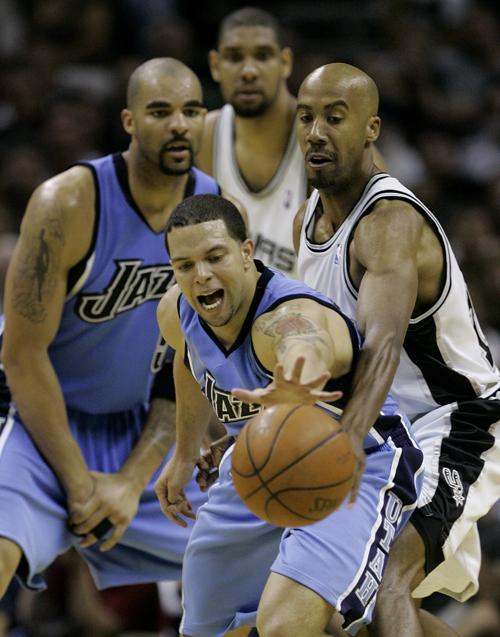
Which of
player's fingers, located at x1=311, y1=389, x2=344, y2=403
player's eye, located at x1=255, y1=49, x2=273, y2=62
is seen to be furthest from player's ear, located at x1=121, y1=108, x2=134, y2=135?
player's fingers, located at x1=311, y1=389, x2=344, y2=403

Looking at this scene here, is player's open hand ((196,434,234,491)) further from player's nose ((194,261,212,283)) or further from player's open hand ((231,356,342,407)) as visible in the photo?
player's open hand ((231,356,342,407))

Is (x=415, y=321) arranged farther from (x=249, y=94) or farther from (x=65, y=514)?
(x=249, y=94)

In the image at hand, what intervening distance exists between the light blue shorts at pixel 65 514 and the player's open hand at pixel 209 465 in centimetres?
57

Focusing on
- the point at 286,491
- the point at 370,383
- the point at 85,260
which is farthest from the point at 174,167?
the point at 286,491

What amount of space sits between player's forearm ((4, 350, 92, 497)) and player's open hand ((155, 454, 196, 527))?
533 millimetres

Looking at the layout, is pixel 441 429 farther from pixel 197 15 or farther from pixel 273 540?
pixel 197 15

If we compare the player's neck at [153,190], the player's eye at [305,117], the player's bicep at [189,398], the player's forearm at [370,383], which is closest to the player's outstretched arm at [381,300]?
the player's forearm at [370,383]

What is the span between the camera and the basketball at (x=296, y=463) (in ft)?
12.2

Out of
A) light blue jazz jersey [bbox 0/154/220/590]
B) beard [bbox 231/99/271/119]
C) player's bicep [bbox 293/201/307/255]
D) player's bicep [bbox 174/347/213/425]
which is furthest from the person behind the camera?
beard [bbox 231/99/271/119]

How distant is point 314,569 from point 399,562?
16.6 inches

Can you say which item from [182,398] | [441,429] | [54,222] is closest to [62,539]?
[182,398]

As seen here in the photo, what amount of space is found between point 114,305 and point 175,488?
0.92m

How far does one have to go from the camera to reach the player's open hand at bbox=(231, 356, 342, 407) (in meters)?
3.68

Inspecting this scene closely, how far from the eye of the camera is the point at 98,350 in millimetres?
5617
